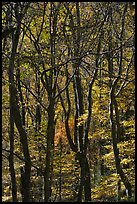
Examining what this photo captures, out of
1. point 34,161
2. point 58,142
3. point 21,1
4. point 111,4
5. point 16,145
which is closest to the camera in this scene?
point 21,1

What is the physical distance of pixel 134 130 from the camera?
13.4 metres

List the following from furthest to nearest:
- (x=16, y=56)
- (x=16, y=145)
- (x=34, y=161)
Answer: (x=16, y=145) < (x=34, y=161) < (x=16, y=56)

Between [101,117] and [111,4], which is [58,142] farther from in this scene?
[111,4]

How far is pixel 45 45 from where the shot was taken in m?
11.9

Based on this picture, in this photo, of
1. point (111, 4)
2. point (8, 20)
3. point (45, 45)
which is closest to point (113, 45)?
point (111, 4)

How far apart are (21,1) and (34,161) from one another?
9.74m

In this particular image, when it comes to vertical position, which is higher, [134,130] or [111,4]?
[111,4]

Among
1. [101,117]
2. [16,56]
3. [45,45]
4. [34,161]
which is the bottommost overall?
[34,161]

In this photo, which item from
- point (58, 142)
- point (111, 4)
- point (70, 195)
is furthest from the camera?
point (58, 142)

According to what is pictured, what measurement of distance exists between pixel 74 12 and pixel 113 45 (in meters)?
2.10

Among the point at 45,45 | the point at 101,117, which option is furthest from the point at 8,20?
the point at 101,117

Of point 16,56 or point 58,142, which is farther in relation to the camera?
point 58,142

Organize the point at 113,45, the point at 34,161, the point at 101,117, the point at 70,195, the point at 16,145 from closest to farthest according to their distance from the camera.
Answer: the point at 113,45, the point at 101,117, the point at 34,161, the point at 16,145, the point at 70,195

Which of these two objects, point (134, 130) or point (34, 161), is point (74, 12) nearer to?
point (134, 130)
